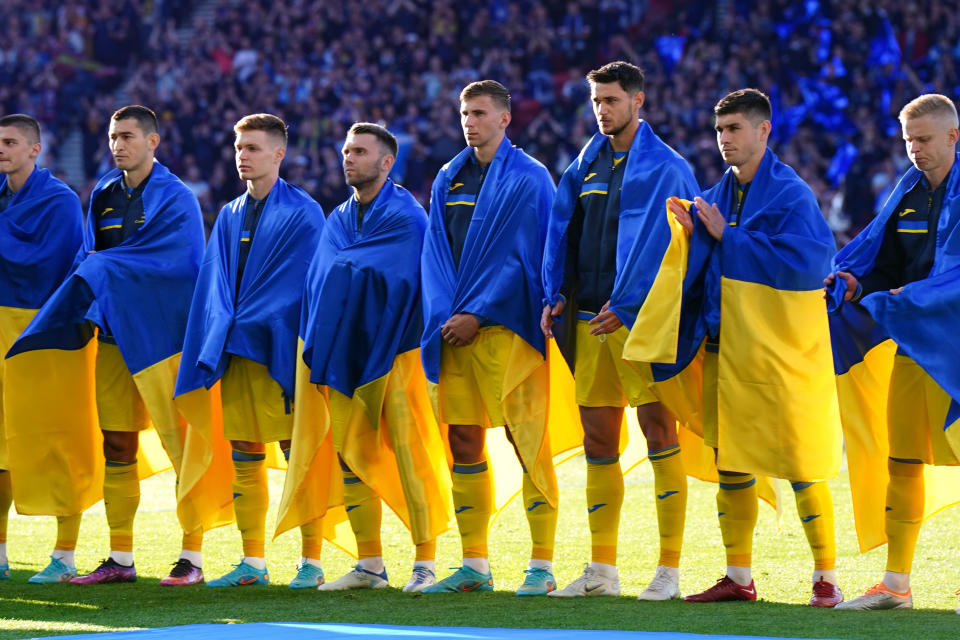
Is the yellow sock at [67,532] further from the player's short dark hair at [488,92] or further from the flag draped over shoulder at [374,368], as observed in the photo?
the player's short dark hair at [488,92]

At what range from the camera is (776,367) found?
5.25 metres

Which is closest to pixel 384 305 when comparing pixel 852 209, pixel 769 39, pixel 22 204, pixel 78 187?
pixel 22 204

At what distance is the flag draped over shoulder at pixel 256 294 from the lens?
6086 mm

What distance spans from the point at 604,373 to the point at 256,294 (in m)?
1.75

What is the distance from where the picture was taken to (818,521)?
209 inches

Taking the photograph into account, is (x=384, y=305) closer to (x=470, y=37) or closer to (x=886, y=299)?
(x=886, y=299)

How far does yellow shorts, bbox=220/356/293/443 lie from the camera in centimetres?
614

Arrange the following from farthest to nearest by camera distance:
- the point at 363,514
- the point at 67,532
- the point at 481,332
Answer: the point at 67,532 → the point at 363,514 → the point at 481,332

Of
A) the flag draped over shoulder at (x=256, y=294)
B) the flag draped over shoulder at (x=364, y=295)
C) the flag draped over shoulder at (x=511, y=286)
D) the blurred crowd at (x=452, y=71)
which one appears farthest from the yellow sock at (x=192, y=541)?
the blurred crowd at (x=452, y=71)

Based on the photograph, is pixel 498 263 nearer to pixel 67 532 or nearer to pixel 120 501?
pixel 120 501

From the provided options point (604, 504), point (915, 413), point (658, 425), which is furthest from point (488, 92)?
point (915, 413)

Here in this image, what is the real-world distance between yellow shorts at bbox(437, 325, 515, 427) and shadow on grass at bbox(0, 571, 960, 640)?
31.5 inches

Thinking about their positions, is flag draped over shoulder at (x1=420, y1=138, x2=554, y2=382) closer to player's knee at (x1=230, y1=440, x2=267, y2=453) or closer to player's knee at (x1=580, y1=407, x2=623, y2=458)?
player's knee at (x1=580, y1=407, x2=623, y2=458)

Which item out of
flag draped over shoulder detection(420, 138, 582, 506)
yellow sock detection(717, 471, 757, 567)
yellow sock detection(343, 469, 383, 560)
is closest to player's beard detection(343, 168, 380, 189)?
flag draped over shoulder detection(420, 138, 582, 506)
